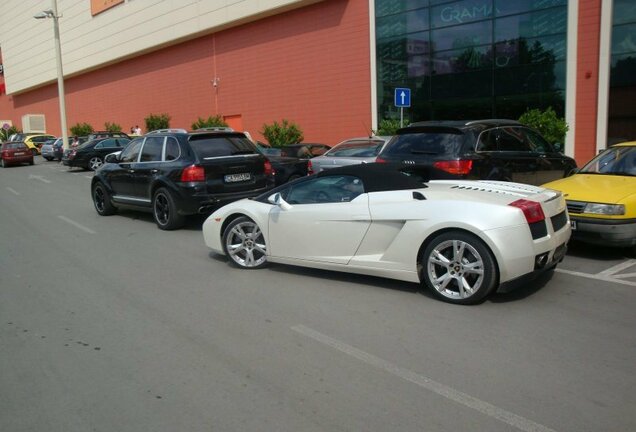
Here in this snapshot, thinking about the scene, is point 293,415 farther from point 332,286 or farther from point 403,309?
point 332,286

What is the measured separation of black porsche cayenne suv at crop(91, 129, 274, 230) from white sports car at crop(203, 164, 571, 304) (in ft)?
9.36

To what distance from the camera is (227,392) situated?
3.81m

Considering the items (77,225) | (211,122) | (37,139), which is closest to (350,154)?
(77,225)

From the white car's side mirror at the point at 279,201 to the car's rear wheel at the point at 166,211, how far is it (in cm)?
358

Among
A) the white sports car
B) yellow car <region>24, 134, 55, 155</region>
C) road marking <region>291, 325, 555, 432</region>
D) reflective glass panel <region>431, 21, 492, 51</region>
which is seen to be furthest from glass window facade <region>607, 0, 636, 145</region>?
yellow car <region>24, 134, 55, 155</region>

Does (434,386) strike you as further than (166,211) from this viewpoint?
No

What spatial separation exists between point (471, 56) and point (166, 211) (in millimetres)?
13780

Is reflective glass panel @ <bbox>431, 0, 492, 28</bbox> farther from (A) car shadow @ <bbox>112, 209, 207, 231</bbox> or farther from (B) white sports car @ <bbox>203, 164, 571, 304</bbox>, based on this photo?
(B) white sports car @ <bbox>203, 164, 571, 304</bbox>

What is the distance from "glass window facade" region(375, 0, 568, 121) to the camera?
18016 millimetres

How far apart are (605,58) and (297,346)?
1585 centimetres

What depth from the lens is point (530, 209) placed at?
17.8ft

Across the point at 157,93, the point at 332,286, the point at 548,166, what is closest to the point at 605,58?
the point at 548,166

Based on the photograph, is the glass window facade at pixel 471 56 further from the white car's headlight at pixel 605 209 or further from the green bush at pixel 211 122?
the white car's headlight at pixel 605 209

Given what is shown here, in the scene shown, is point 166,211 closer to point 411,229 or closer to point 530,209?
point 411,229
